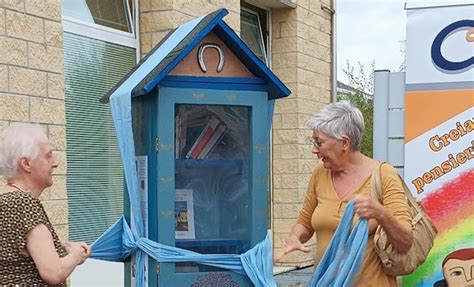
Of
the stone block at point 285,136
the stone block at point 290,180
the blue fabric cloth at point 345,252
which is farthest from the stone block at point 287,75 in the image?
the blue fabric cloth at point 345,252

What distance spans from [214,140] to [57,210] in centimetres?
173

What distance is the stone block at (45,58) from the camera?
4.64 meters

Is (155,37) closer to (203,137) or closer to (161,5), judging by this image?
(161,5)

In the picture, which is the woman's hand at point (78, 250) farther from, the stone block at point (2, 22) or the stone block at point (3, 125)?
the stone block at point (2, 22)

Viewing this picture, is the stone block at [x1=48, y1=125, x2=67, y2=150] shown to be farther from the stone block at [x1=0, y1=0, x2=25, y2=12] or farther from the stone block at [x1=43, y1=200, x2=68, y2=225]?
the stone block at [x1=0, y1=0, x2=25, y2=12]

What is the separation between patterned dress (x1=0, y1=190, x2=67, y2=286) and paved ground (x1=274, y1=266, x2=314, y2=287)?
15.4ft

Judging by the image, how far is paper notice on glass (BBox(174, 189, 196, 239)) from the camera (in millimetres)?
3371

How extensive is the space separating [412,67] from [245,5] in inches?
172

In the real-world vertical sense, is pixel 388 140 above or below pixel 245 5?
below

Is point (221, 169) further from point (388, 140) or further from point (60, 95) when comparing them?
point (60, 95)

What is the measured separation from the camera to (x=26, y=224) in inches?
101

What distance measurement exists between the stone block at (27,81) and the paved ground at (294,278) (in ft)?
11.3

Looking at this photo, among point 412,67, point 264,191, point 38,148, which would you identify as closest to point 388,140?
point 412,67

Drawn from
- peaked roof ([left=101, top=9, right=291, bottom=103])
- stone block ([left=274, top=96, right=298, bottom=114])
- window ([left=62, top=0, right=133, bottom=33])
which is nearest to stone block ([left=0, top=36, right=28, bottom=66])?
window ([left=62, top=0, right=133, bottom=33])
